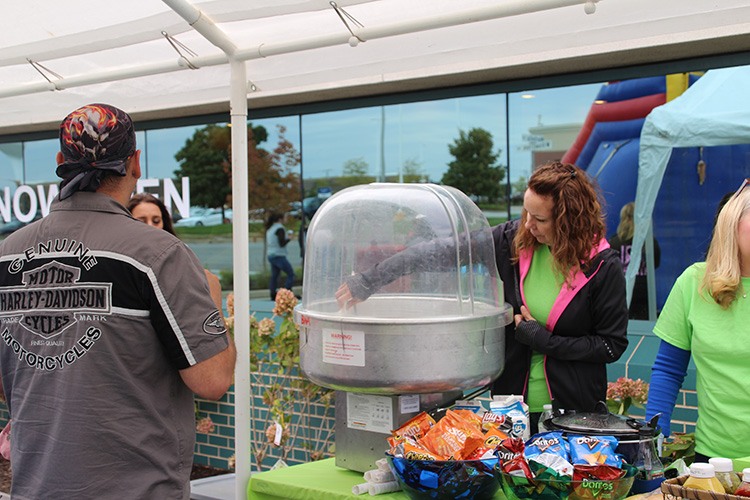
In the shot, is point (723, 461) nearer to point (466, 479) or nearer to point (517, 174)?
point (466, 479)

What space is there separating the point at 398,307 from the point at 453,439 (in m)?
0.64

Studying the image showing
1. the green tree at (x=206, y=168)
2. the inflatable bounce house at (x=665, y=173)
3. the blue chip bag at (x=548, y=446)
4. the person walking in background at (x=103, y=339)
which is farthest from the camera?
the green tree at (x=206, y=168)

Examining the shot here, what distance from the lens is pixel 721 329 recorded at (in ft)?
8.63

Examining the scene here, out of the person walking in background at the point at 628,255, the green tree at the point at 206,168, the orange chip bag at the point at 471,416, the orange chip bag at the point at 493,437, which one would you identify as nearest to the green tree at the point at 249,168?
the green tree at the point at 206,168

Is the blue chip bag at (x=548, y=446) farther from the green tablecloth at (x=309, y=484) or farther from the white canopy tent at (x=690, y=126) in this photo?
the white canopy tent at (x=690, y=126)

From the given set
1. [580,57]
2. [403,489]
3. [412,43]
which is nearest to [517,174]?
[580,57]

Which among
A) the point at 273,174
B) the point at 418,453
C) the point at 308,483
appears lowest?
the point at 308,483

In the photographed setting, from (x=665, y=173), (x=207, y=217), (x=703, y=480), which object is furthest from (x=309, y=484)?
(x=207, y=217)

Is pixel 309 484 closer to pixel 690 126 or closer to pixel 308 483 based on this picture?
pixel 308 483

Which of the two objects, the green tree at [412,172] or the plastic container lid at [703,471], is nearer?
the plastic container lid at [703,471]

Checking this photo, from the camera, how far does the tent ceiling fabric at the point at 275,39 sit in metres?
2.88

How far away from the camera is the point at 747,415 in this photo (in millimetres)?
2584

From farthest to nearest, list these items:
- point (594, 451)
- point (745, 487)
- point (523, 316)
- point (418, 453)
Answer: point (523, 316) < point (418, 453) < point (594, 451) < point (745, 487)

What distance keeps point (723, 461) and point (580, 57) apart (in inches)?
128
